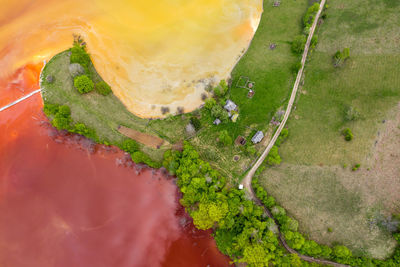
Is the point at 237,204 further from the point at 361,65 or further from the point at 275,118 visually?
the point at 361,65

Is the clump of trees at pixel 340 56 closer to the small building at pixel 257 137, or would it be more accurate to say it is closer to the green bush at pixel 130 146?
the small building at pixel 257 137

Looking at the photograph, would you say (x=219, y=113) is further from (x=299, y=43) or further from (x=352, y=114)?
(x=352, y=114)

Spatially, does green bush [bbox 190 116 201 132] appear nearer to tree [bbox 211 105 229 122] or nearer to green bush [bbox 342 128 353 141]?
tree [bbox 211 105 229 122]

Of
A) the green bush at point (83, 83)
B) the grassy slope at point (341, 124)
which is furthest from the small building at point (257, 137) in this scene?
the green bush at point (83, 83)

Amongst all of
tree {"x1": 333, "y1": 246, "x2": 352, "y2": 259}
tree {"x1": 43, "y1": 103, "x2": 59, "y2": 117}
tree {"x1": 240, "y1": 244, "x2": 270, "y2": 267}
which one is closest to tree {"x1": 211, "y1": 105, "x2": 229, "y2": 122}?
tree {"x1": 240, "y1": 244, "x2": 270, "y2": 267}

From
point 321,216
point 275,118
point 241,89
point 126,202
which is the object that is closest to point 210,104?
point 241,89

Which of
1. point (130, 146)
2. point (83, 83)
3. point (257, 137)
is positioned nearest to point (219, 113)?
point (257, 137)

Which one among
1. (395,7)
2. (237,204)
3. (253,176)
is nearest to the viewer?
(237,204)

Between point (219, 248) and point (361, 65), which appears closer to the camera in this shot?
point (219, 248)
